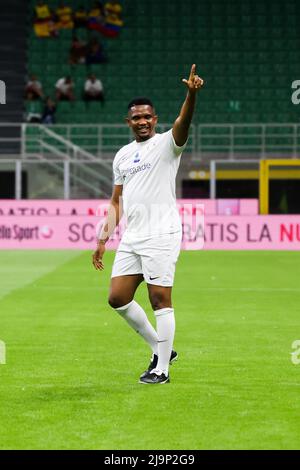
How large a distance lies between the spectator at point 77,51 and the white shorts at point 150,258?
3196cm

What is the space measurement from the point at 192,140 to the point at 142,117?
95.1ft

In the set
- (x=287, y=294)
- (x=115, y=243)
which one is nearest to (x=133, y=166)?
(x=287, y=294)

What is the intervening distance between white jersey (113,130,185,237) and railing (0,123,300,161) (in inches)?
1058

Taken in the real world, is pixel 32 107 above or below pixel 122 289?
above

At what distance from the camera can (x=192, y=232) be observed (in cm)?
2878

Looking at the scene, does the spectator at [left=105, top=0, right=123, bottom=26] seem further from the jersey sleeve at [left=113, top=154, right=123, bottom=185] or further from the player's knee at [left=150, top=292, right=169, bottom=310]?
the player's knee at [left=150, top=292, right=169, bottom=310]

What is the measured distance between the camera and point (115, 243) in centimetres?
2831

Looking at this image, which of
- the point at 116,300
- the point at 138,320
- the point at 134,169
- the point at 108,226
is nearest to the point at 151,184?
the point at 134,169

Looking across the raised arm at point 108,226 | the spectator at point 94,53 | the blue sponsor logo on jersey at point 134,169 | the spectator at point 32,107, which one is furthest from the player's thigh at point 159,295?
the spectator at point 94,53

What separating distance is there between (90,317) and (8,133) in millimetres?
25226

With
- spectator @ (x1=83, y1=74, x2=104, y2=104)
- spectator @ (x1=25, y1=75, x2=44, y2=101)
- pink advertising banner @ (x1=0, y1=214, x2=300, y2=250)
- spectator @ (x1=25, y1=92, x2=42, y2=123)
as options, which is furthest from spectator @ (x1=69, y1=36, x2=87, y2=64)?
pink advertising banner @ (x1=0, y1=214, x2=300, y2=250)

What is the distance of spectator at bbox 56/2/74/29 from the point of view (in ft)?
135

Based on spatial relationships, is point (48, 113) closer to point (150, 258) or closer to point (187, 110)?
point (150, 258)
